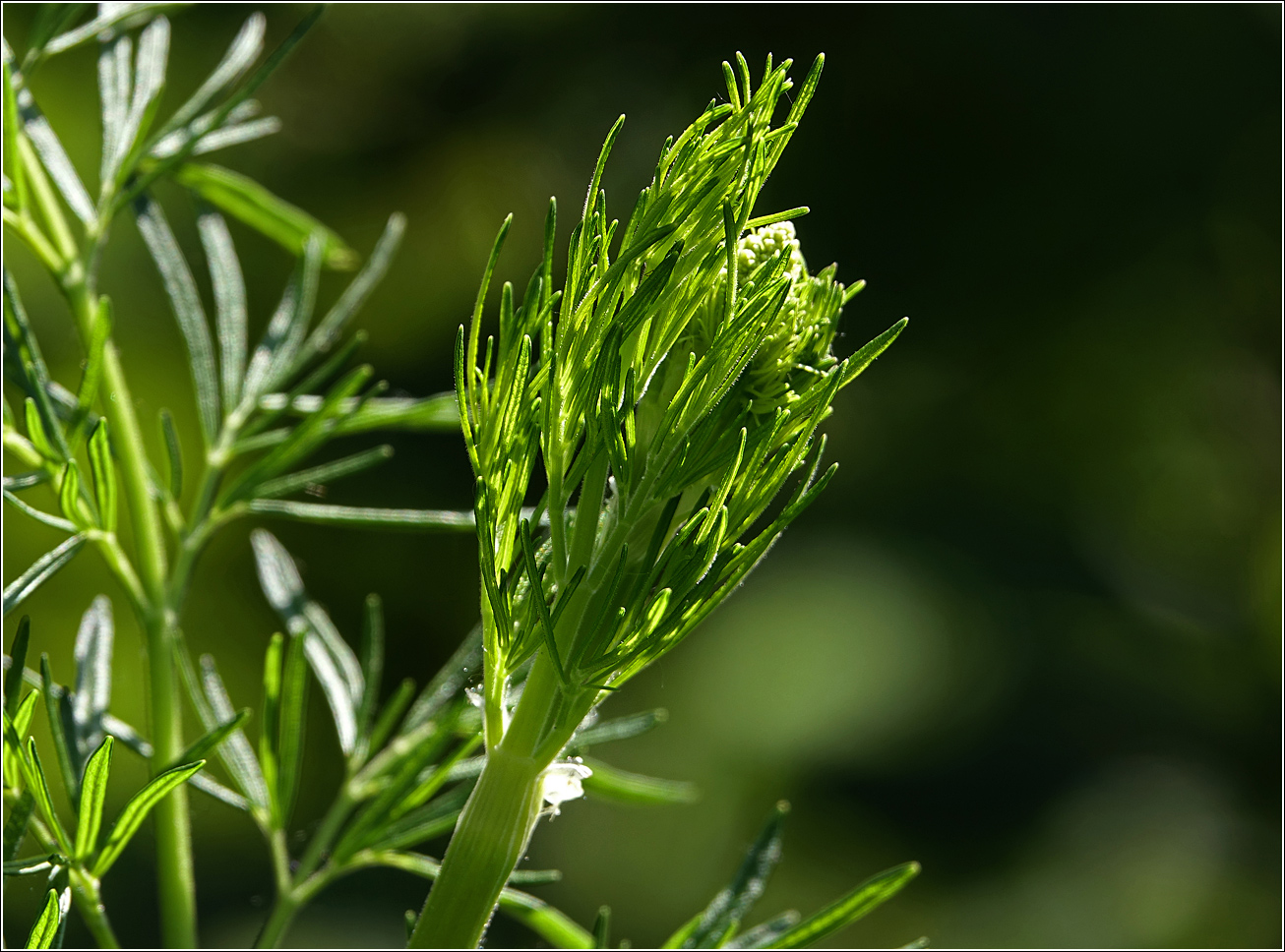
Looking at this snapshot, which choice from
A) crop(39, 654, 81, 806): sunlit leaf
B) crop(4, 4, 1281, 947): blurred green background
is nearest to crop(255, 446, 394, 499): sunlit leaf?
crop(39, 654, 81, 806): sunlit leaf

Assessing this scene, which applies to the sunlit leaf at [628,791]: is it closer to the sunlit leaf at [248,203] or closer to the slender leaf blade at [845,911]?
the slender leaf blade at [845,911]

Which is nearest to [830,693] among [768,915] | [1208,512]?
[768,915]

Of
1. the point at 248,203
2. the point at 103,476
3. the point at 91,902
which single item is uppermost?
the point at 248,203

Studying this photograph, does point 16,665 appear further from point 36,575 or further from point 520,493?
point 520,493

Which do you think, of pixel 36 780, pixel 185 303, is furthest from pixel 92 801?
pixel 185 303

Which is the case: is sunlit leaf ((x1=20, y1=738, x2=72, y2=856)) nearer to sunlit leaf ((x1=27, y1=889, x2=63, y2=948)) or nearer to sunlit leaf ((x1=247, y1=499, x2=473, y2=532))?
sunlit leaf ((x1=27, y1=889, x2=63, y2=948))

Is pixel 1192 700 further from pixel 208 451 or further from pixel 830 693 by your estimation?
pixel 208 451

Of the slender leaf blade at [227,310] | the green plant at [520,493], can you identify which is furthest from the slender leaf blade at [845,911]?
the slender leaf blade at [227,310]
